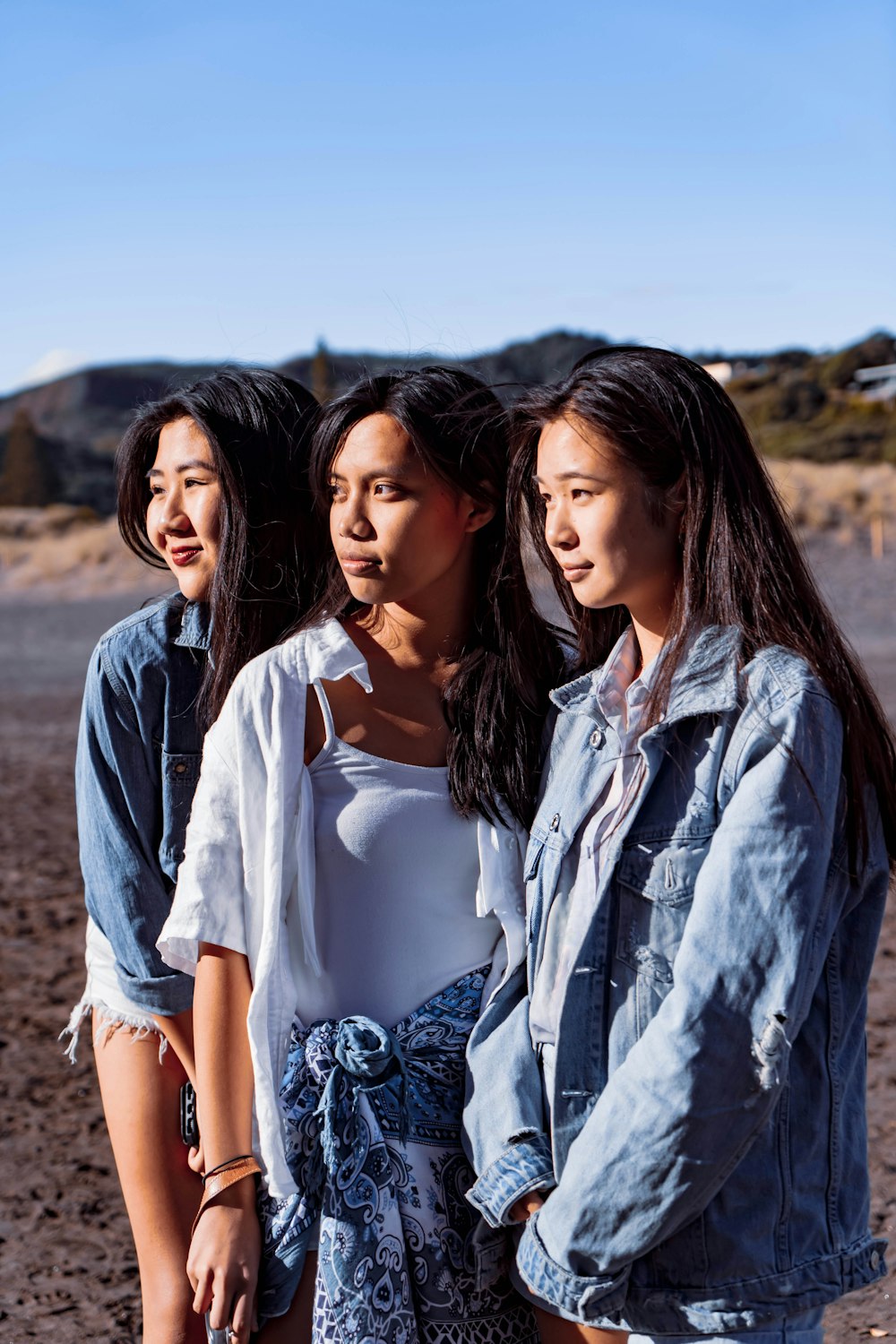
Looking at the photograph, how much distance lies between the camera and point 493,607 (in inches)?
87.1

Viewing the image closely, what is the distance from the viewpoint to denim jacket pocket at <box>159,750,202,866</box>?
2.33 m

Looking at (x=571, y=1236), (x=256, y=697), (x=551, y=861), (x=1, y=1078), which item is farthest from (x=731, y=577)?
(x=1, y=1078)

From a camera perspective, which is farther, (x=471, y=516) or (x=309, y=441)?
(x=309, y=441)

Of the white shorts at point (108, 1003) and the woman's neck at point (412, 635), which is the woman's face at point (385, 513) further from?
the white shorts at point (108, 1003)

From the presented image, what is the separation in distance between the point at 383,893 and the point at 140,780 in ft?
1.90

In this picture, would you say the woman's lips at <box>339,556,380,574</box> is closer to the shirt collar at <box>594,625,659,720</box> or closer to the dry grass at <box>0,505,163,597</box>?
the shirt collar at <box>594,625,659,720</box>

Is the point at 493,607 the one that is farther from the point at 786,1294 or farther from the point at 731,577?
the point at 786,1294

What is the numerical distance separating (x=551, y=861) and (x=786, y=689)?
42 centimetres

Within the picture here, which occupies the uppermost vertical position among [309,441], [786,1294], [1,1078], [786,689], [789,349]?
[789,349]

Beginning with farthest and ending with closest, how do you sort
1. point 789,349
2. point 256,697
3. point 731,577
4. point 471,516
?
point 789,349 < point 471,516 < point 256,697 < point 731,577

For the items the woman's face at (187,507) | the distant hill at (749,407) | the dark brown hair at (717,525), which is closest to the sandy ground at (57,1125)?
the woman's face at (187,507)

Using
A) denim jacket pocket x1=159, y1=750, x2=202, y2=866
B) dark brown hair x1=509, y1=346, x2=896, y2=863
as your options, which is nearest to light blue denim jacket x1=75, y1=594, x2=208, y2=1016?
denim jacket pocket x1=159, y1=750, x2=202, y2=866

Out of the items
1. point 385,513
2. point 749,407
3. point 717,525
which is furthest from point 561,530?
point 749,407

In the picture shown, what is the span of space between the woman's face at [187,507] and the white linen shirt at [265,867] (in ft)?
1.34
